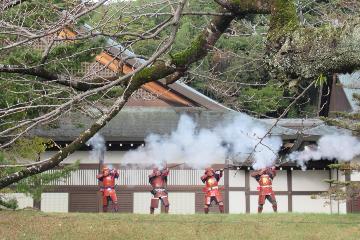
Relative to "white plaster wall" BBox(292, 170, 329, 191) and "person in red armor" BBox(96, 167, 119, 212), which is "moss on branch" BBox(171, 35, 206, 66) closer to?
"person in red armor" BBox(96, 167, 119, 212)

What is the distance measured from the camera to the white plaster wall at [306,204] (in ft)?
56.0

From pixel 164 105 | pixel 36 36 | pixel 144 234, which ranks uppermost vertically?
pixel 164 105

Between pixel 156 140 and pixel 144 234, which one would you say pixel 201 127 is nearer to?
pixel 156 140

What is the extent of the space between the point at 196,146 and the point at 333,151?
12.3 ft

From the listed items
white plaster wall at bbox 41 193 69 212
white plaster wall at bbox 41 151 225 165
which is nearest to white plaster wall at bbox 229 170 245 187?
white plaster wall at bbox 41 151 225 165

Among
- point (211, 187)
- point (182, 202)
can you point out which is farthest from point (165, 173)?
point (182, 202)

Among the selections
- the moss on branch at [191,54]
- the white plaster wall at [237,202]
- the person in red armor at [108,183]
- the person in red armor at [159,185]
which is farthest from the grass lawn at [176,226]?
the moss on branch at [191,54]

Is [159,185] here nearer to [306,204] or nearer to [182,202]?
[182,202]

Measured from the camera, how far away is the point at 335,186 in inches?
532

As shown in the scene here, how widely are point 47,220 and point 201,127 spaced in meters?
5.95

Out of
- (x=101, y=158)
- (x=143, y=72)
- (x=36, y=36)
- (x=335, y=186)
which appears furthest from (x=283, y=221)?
(x=36, y=36)

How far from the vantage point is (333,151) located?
16.7m

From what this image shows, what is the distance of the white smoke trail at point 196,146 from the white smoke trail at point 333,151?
701 mm

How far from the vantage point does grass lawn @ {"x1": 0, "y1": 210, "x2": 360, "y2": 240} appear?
12.1 meters
